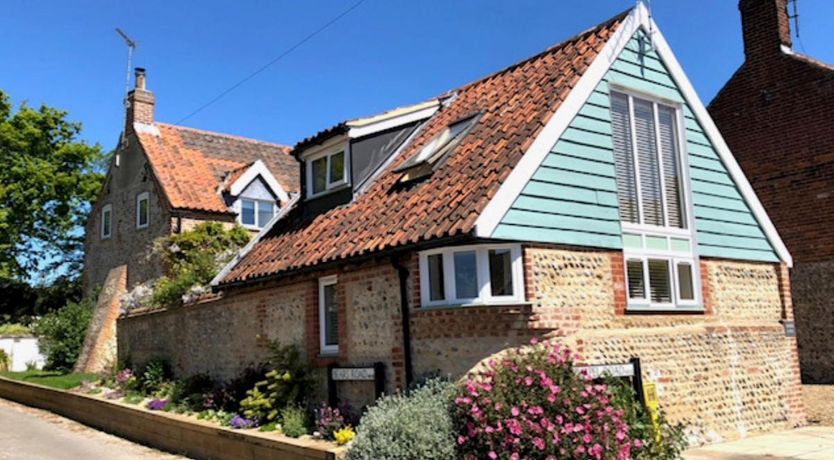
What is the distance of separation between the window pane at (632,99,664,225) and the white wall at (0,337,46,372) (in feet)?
Answer: 89.7

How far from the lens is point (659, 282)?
11289 millimetres

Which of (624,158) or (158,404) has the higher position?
(624,158)

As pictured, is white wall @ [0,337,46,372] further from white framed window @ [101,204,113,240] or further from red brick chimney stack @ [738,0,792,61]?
red brick chimney stack @ [738,0,792,61]

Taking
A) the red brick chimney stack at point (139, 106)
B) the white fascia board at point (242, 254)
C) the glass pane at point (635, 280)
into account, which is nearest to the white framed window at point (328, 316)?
the white fascia board at point (242, 254)

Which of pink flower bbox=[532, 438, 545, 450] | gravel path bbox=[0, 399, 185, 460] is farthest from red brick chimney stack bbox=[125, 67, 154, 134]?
pink flower bbox=[532, 438, 545, 450]

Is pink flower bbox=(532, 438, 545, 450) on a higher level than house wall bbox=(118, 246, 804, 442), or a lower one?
lower

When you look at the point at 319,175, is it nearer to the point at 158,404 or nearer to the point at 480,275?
the point at 158,404

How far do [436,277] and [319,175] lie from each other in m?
5.75

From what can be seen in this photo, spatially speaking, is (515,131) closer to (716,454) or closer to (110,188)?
(716,454)

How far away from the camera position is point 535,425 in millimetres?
7551

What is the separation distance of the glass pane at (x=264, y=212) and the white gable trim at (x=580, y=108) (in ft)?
55.5

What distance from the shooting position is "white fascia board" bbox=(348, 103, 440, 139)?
13555 millimetres

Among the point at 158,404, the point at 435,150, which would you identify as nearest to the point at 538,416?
the point at 435,150

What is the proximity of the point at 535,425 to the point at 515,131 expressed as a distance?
467 centimetres
